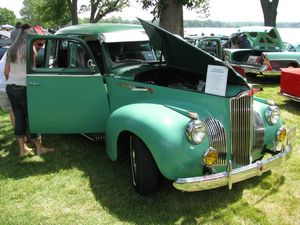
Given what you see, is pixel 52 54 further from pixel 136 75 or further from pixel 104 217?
pixel 104 217

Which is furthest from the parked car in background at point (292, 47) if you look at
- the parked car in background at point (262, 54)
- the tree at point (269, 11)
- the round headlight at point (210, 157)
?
the round headlight at point (210, 157)

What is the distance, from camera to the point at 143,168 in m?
3.79

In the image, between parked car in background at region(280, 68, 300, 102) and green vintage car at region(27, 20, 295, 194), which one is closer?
green vintage car at region(27, 20, 295, 194)

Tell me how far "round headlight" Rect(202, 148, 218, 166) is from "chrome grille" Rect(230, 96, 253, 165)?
334mm

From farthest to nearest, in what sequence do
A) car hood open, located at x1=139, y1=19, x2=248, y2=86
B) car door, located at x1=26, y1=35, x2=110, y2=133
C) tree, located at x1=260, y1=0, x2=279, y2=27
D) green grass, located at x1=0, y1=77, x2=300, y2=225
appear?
tree, located at x1=260, y1=0, x2=279, y2=27, car door, located at x1=26, y1=35, x2=110, y2=133, car hood open, located at x1=139, y1=19, x2=248, y2=86, green grass, located at x1=0, y1=77, x2=300, y2=225

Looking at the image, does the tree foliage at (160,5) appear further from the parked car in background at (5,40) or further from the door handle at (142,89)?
the parked car in background at (5,40)

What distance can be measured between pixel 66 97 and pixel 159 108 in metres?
1.52

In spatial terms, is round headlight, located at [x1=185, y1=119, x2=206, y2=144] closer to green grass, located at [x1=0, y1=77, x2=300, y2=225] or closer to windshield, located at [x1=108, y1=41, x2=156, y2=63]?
green grass, located at [x1=0, y1=77, x2=300, y2=225]

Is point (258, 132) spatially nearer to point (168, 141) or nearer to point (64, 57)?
point (168, 141)

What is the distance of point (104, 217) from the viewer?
12.1 ft

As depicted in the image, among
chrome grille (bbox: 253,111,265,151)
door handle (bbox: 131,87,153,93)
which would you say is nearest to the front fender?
door handle (bbox: 131,87,153,93)

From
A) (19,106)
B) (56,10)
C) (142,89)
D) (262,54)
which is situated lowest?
(19,106)

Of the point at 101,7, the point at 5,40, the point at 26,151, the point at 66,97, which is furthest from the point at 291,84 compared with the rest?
the point at 101,7

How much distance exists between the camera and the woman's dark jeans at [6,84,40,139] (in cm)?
498
